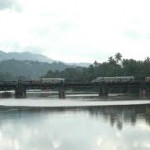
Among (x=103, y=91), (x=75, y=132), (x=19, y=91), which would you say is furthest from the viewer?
(x=103, y=91)

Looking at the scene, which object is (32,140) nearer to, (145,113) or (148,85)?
(145,113)

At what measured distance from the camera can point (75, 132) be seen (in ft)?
183

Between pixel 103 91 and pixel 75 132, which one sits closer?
pixel 75 132

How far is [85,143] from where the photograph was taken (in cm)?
4734

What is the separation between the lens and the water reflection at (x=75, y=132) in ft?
151

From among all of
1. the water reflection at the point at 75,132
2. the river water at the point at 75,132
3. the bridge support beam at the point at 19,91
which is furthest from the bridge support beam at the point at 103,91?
the water reflection at the point at 75,132

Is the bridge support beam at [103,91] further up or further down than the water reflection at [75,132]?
further up

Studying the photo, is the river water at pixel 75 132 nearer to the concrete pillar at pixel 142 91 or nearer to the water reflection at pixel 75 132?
the water reflection at pixel 75 132

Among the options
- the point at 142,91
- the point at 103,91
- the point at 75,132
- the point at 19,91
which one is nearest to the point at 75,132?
the point at 75,132

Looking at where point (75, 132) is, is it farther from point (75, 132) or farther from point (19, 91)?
point (19, 91)

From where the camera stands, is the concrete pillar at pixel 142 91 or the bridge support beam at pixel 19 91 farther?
the concrete pillar at pixel 142 91

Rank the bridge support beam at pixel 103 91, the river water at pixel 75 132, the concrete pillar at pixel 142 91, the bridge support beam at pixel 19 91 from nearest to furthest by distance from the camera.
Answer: the river water at pixel 75 132 → the bridge support beam at pixel 19 91 → the concrete pillar at pixel 142 91 → the bridge support beam at pixel 103 91

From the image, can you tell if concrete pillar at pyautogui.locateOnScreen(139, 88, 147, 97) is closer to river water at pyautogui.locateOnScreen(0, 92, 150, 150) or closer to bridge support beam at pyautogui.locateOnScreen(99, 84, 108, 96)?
bridge support beam at pyautogui.locateOnScreen(99, 84, 108, 96)

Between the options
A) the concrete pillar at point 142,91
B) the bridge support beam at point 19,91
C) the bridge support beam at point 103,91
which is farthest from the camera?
the bridge support beam at point 103,91
